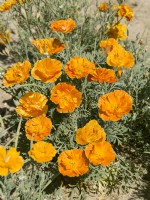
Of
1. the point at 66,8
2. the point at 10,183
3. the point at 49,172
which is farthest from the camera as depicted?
the point at 66,8

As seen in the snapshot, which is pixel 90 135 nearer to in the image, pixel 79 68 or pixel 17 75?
pixel 79 68

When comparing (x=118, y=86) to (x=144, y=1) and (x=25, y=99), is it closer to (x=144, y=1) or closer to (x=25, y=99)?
(x=25, y=99)

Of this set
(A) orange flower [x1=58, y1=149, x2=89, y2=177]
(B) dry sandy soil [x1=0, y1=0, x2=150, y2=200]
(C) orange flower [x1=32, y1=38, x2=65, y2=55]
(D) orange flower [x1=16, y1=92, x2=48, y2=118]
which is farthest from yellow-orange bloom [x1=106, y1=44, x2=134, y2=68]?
(B) dry sandy soil [x1=0, y1=0, x2=150, y2=200]

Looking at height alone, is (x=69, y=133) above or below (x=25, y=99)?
below

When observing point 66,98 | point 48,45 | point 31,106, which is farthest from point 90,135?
point 48,45

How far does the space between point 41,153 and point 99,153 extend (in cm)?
30

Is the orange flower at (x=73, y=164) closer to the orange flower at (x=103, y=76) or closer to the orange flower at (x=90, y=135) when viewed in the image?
the orange flower at (x=90, y=135)

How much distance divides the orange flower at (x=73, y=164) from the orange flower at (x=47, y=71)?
0.45m

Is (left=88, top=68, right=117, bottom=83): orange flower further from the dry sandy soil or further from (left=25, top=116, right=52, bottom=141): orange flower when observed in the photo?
the dry sandy soil

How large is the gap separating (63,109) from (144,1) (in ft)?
8.69

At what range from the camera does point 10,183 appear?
1.72 metres

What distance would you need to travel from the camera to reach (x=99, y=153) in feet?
6.06

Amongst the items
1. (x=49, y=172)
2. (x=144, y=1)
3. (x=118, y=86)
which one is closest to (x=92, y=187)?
(x=49, y=172)

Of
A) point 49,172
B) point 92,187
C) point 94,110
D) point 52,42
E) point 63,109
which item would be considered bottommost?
point 92,187
